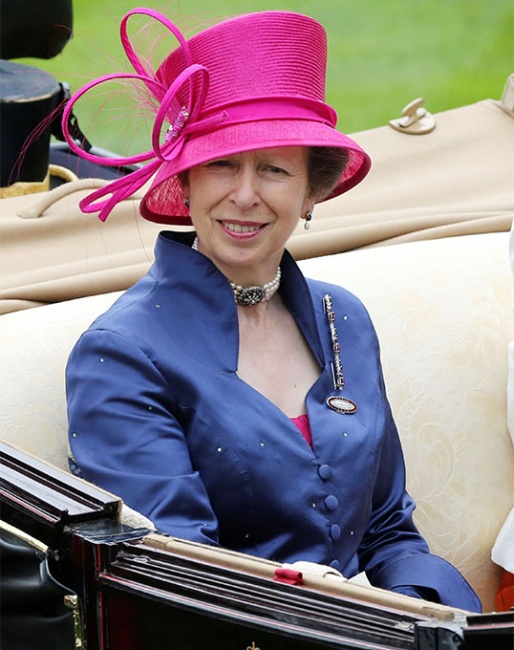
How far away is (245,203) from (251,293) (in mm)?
190

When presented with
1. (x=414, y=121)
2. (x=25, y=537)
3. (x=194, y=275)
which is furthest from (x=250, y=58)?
(x=414, y=121)

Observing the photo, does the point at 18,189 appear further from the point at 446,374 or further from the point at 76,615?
the point at 76,615

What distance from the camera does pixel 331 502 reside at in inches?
79.4

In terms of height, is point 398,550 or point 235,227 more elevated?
point 235,227

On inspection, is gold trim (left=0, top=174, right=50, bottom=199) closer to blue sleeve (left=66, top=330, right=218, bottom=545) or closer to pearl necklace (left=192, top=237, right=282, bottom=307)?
pearl necklace (left=192, top=237, right=282, bottom=307)

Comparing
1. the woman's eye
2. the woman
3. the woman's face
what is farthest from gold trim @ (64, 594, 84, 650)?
the woman's eye

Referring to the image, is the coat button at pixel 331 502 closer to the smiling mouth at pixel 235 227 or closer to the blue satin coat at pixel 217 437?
the blue satin coat at pixel 217 437

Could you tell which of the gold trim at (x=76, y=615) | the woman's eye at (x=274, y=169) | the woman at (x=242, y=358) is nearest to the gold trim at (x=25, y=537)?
the gold trim at (x=76, y=615)

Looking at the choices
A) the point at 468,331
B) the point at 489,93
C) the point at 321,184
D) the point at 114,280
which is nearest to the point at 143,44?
the point at 321,184

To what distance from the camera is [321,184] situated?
218cm

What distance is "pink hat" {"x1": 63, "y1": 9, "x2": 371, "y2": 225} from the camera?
1.98 meters

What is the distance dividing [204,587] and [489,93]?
636 cm

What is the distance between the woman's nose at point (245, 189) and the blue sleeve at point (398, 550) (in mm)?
454

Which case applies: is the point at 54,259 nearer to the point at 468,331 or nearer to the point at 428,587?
the point at 468,331
